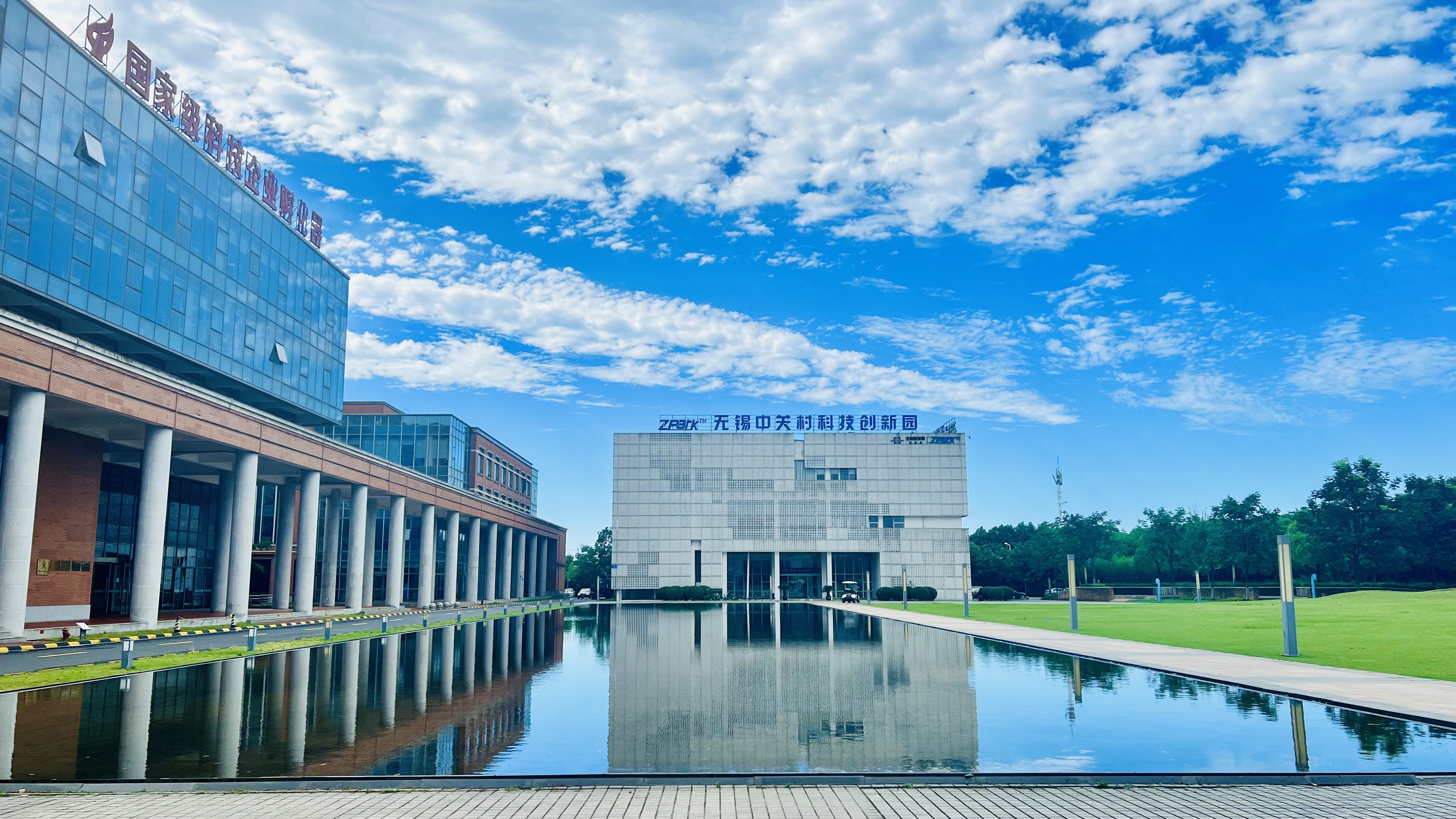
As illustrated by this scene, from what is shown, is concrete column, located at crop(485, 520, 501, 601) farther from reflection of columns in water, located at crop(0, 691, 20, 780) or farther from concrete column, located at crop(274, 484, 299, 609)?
reflection of columns in water, located at crop(0, 691, 20, 780)

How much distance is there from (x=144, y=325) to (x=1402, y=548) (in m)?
115

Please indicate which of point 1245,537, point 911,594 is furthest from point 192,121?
point 1245,537

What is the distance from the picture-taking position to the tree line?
320ft

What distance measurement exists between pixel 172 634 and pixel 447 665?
1771cm

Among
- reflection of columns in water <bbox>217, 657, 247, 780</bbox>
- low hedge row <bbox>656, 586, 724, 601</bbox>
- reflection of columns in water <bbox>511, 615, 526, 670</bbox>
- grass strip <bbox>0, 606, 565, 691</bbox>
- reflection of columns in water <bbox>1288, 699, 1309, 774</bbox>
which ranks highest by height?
reflection of columns in water <bbox>1288, 699, 1309, 774</bbox>

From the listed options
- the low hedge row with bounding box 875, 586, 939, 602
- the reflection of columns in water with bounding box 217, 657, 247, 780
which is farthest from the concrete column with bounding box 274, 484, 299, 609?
the low hedge row with bounding box 875, 586, 939, 602

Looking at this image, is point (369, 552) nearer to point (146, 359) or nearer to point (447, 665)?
point (146, 359)

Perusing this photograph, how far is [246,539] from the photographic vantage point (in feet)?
161

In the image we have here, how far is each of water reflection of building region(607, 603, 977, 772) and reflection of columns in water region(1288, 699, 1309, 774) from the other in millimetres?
4051

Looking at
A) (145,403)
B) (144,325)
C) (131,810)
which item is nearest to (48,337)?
(145,403)

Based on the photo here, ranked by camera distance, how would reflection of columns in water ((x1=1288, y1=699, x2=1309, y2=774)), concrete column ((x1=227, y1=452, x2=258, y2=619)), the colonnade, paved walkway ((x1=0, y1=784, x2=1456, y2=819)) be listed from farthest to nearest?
concrete column ((x1=227, y1=452, x2=258, y2=619)), the colonnade, reflection of columns in water ((x1=1288, y1=699, x2=1309, y2=774)), paved walkway ((x1=0, y1=784, x2=1456, y2=819))

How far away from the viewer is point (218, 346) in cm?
5541

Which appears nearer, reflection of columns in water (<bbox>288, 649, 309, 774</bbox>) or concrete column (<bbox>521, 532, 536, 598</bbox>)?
reflection of columns in water (<bbox>288, 649, 309, 774</bbox>)

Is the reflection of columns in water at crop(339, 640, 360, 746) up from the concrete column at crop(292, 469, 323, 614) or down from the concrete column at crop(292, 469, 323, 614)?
down
